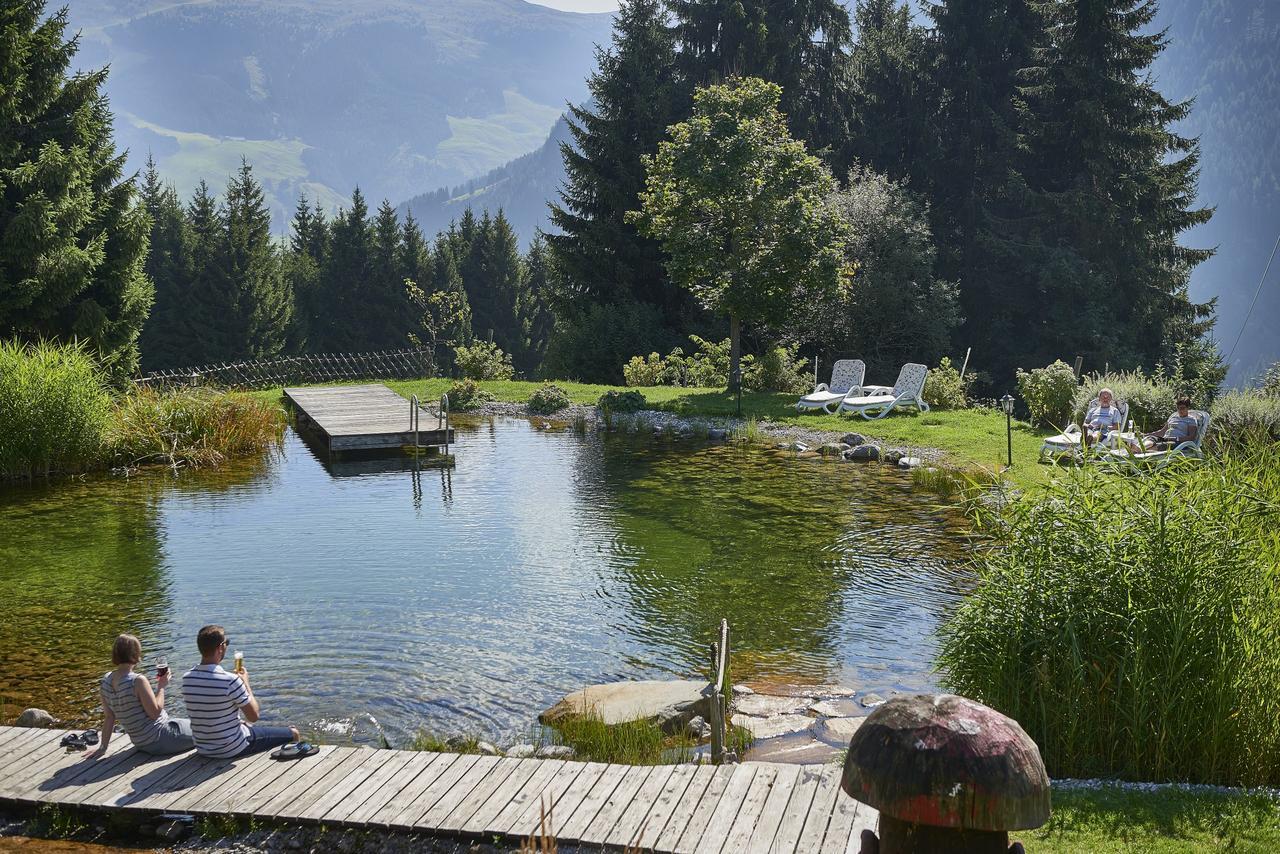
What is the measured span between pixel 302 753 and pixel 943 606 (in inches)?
261

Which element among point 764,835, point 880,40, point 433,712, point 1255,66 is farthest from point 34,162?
point 1255,66

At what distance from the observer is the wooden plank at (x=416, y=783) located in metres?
5.89

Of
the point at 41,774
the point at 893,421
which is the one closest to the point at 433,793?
the point at 41,774

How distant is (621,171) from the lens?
1559 inches

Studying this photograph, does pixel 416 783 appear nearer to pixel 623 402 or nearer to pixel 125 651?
pixel 125 651

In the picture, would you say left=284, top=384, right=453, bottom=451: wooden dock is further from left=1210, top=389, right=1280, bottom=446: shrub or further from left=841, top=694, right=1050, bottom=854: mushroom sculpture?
left=841, top=694, right=1050, bottom=854: mushroom sculpture

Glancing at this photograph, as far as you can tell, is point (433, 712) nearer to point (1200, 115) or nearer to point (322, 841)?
point (322, 841)

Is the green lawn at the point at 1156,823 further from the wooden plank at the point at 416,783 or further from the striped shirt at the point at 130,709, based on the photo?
the striped shirt at the point at 130,709

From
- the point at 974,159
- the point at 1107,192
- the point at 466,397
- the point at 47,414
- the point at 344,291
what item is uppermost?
the point at 974,159

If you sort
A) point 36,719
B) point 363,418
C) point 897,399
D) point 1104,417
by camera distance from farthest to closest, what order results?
point 897,399, point 363,418, point 1104,417, point 36,719

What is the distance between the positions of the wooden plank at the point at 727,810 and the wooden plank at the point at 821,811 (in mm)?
395

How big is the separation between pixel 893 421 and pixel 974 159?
24792 mm

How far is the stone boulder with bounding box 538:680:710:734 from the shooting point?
7.82 meters

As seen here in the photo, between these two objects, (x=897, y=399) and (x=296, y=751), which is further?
(x=897, y=399)
